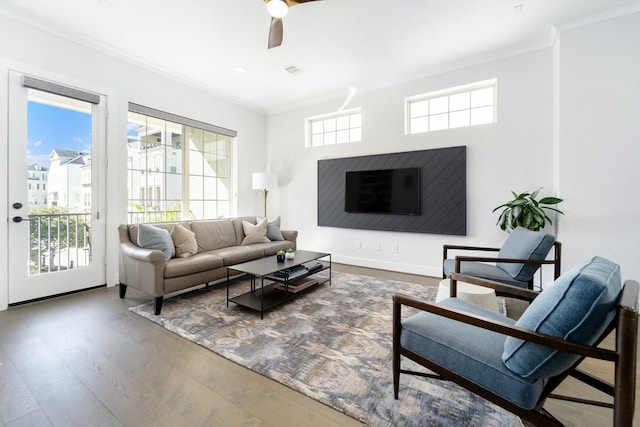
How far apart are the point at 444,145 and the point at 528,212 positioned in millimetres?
1380

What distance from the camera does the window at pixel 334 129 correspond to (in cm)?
483

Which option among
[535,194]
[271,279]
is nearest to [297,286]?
[271,279]

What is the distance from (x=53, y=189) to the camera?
10.2ft

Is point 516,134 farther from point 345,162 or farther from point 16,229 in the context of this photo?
point 16,229

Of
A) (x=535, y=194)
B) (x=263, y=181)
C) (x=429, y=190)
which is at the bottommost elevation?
(x=535, y=194)

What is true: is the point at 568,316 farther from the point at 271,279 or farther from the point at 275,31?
the point at 275,31

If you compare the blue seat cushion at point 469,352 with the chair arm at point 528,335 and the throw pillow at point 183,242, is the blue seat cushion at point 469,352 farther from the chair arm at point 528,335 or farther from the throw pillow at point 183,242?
the throw pillow at point 183,242

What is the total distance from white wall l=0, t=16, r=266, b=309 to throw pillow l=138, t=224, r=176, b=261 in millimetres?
915

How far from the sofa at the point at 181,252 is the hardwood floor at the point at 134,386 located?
47 centimetres

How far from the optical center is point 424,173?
159 inches

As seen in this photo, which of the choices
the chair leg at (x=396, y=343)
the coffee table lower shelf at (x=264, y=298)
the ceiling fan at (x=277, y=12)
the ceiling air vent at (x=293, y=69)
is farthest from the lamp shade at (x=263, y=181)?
the chair leg at (x=396, y=343)

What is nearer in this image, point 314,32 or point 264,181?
point 314,32

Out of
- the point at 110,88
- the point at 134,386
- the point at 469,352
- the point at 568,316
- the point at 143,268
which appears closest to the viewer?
the point at 568,316

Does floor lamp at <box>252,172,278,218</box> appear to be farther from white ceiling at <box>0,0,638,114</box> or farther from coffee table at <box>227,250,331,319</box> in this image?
coffee table at <box>227,250,331,319</box>
